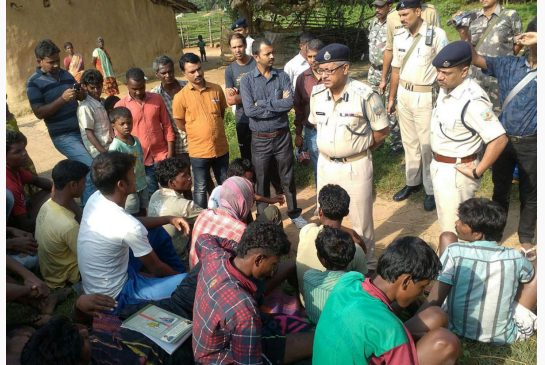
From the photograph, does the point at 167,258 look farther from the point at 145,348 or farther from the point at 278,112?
the point at 278,112

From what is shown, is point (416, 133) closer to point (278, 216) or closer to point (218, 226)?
point (278, 216)

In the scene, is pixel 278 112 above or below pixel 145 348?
above

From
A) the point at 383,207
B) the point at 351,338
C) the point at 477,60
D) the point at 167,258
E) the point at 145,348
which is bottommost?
the point at 383,207

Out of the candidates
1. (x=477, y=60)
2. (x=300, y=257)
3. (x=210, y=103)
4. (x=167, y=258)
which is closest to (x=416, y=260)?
(x=300, y=257)

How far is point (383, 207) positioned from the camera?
574 centimetres

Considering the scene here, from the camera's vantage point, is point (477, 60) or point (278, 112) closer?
point (477, 60)

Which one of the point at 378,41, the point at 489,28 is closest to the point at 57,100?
the point at 378,41

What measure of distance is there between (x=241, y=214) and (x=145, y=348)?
1.46m

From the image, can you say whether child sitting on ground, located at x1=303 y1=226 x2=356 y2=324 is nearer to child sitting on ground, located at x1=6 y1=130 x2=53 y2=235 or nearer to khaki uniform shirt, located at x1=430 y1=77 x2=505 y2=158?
khaki uniform shirt, located at x1=430 y1=77 x2=505 y2=158

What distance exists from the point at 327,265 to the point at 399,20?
4153 mm

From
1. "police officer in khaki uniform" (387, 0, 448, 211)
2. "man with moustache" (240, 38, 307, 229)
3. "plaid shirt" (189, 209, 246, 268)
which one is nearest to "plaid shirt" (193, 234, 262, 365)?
"plaid shirt" (189, 209, 246, 268)

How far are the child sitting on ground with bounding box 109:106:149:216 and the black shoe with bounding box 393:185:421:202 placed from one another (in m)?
2.93

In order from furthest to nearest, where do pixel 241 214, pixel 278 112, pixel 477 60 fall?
pixel 278 112 < pixel 477 60 < pixel 241 214

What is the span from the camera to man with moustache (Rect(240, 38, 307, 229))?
488 cm
